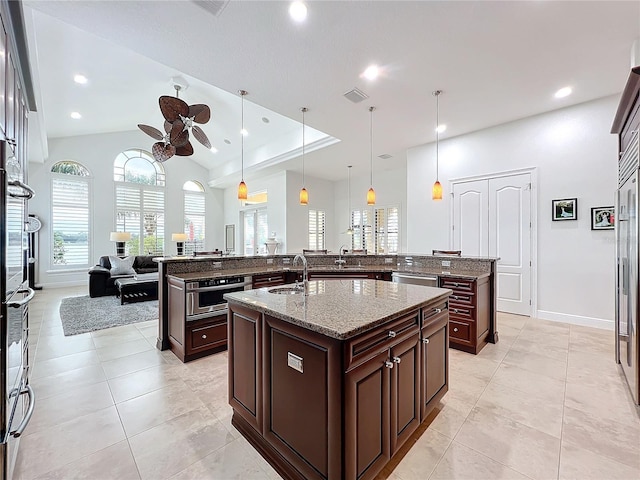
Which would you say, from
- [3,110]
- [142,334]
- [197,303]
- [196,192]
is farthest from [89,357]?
[196,192]

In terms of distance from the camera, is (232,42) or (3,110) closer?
(3,110)

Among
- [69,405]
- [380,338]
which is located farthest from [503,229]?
[69,405]

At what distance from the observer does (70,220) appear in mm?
7637

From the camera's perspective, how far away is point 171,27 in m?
2.64

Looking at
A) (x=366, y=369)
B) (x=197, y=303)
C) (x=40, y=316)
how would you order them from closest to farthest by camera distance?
1. (x=366, y=369)
2. (x=197, y=303)
3. (x=40, y=316)

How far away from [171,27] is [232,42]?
21.8 inches

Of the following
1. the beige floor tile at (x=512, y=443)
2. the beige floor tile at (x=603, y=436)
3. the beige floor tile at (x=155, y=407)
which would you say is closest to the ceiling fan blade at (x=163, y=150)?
the beige floor tile at (x=155, y=407)

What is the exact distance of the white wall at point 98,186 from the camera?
720cm

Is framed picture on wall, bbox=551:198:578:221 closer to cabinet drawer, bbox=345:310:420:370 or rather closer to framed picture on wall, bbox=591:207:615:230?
framed picture on wall, bbox=591:207:615:230

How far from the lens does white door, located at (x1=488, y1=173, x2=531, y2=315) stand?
4617 mm

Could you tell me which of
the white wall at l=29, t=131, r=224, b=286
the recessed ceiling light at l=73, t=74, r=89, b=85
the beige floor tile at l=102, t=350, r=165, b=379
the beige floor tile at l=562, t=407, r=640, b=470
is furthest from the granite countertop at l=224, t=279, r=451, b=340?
the white wall at l=29, t=131, r=224, b=286

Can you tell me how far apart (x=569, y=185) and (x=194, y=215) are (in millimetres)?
10127

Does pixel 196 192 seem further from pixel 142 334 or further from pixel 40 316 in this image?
pixel 142 334

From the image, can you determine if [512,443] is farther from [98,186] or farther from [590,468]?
[98,186]
